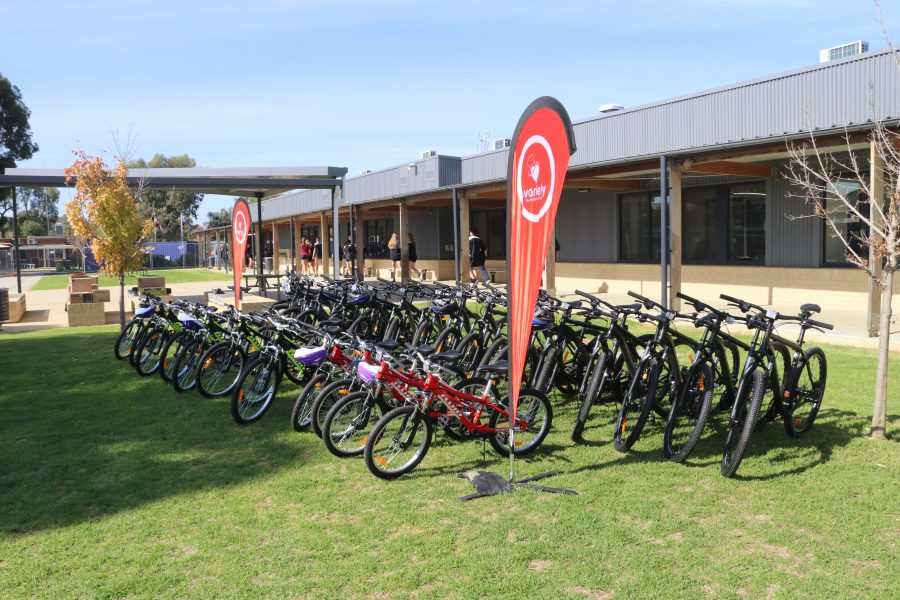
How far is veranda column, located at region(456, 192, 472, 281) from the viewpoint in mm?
18375

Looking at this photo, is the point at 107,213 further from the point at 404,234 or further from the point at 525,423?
the point at 404,234

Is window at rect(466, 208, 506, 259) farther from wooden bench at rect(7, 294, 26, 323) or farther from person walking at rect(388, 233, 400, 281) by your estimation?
wooden bench at rect(7, 294, 26, 323)

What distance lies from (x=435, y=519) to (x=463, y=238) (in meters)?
14.6

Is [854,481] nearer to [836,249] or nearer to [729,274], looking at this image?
[836,249]

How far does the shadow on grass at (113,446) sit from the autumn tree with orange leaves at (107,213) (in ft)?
13.5

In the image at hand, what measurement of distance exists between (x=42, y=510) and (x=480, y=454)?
9.04 ft

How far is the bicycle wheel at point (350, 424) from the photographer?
490 centimetres

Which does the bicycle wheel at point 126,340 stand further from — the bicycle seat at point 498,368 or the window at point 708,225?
the window at point 708,225

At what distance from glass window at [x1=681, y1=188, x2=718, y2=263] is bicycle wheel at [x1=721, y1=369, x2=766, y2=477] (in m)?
12.5

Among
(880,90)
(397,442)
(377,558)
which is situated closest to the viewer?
(377,558)

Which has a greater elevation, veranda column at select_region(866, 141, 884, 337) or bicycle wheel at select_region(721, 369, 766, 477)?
veranda column at select_region(866, 141, 884, 337)

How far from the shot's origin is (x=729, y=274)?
15438mm

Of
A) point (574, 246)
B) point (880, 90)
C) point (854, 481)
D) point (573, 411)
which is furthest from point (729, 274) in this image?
point (854, 481)

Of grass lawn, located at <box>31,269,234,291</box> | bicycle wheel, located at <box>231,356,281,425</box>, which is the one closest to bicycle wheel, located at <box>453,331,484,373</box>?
bicycle wheel, located at <box>231,356,281,425</box>
